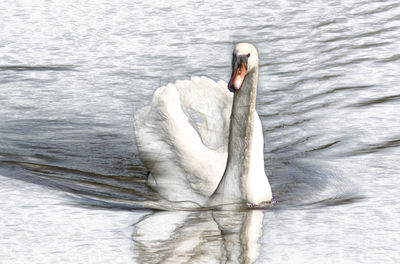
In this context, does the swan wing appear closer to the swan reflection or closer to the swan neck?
the swan neck

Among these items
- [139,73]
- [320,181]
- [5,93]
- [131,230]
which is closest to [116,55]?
[139,73]

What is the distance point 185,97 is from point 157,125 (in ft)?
1.27

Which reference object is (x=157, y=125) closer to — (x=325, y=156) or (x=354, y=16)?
(x=325, y=156)

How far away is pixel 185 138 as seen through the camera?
639cm

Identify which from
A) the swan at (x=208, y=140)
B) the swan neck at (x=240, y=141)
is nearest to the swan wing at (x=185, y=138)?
the swan at (x=208, y=140)

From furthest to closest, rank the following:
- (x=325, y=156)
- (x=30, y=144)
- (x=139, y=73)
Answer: (x=139, y=73), (x=30, y=144), (x=325, y=156)

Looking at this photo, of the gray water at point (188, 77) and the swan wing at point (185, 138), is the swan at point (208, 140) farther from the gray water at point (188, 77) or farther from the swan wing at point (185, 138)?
the gray water at point (188, 77)

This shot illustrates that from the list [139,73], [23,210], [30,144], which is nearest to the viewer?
[23,210]

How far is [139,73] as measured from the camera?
981 centimetres

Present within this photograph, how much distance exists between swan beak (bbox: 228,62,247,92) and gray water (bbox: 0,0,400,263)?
792 millimetres

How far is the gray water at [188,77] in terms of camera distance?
16.4ft

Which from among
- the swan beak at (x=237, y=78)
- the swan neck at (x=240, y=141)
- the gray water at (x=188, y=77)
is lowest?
the gray water at (x=188, y=77)

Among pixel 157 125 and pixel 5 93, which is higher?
pixel 157 125

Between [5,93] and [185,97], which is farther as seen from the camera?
[5,93]
